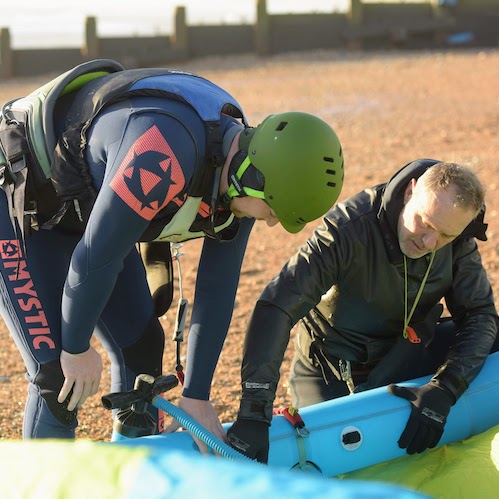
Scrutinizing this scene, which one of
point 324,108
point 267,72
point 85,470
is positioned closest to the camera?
point 85,470

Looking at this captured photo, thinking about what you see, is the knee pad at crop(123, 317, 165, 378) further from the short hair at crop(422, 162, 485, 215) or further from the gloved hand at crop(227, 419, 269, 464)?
the short hair at crop(422, 162, 485, 215)

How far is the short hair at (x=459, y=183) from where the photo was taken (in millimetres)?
3422

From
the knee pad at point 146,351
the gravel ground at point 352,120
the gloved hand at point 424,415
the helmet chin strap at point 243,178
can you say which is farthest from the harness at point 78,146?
the gravel ground at point 352,120

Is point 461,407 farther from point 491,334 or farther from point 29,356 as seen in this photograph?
point 29,356

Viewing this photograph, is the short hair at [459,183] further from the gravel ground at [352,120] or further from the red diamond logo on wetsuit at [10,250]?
the red diamond logo on wetsuit at [10,250]

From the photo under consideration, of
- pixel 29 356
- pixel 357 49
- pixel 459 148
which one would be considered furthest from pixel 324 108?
pixel 29 356

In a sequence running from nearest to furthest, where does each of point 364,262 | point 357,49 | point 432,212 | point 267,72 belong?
point 432,212 → point 364,262 → point 267,72 → point 357,49

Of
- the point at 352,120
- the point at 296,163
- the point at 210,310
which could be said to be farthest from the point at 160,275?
the point at 352,120

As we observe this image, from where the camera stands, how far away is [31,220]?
10.3ft

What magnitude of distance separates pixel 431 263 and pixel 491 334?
402mm

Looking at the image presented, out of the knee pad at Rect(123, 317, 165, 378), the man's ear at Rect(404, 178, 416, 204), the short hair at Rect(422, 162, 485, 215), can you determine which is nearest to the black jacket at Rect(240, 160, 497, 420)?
the man's ear at Rect(404, 178, 416, 204)

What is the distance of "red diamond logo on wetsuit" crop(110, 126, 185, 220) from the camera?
2.72 m

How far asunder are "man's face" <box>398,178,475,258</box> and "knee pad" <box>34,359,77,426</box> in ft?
4.50

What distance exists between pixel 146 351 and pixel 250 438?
0.51m
